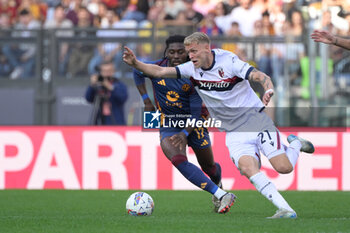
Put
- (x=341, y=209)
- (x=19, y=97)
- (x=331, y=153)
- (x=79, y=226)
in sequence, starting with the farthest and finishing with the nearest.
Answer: (x=19, y=97) < (x=331, y=153) < (x=341, y=209) < (x=79, y=226)

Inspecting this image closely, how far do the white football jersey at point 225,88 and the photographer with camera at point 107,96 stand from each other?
626cm

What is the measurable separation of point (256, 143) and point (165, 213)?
176cm

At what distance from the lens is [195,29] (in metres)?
15.4

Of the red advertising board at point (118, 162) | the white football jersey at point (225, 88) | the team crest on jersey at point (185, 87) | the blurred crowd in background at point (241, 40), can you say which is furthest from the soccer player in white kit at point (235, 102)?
the blurred crowd in background at point (241, 40)

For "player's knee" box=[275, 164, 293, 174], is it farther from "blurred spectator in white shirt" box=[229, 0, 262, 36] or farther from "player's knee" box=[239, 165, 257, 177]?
"blurred spectator in white shirt" box=[229, 0, 262, 36]

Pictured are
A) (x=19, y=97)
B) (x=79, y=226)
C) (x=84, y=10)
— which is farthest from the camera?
(x=84, y=10)

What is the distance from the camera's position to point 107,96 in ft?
49.7

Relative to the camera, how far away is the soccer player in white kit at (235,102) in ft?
28.0

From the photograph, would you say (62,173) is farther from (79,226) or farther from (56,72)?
(79,226)

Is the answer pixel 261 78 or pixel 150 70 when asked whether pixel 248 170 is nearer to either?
pixel 261 78

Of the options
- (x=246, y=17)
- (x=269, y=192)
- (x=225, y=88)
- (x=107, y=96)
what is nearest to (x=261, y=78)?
(x=225, y=88)

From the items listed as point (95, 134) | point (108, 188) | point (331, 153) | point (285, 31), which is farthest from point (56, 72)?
point (331, 153)

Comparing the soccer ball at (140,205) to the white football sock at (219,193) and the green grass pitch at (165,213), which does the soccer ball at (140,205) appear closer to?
the green grass pitch at (165,213)

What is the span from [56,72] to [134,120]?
6.17ft
